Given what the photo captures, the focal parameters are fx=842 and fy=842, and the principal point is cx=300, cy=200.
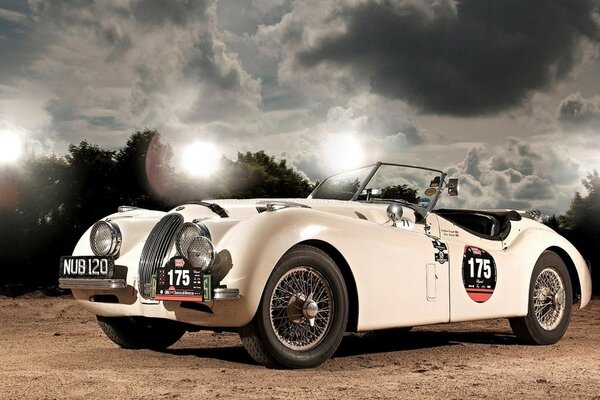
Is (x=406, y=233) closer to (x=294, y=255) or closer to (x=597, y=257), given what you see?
(x=294, y=255)

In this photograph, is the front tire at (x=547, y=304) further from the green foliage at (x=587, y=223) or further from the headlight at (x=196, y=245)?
the green foliage at (x=587, y=223)

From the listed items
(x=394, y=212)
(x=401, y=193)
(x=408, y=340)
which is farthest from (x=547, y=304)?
(x=394, y=212)

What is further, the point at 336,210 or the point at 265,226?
the point at 336,210

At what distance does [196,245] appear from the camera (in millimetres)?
6512

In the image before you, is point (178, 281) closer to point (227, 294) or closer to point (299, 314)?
point (227, 294)

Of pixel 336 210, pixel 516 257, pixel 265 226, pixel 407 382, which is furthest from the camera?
pixel 516 257

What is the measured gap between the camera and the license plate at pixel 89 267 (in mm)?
7438

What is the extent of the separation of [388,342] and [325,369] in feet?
8.08

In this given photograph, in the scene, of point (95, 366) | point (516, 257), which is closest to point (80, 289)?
point (95, 366)

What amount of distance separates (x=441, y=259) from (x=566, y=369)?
5.02ft

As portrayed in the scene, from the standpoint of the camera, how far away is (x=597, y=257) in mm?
27547

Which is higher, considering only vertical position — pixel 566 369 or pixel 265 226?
pixel 265 226

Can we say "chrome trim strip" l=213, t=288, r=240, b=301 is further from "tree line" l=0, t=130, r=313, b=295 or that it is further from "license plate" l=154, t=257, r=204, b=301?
"tree line" l=0, t=130, r=313, b=295

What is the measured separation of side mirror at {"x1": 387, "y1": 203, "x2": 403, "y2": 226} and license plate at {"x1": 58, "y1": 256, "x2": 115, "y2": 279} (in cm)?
256
